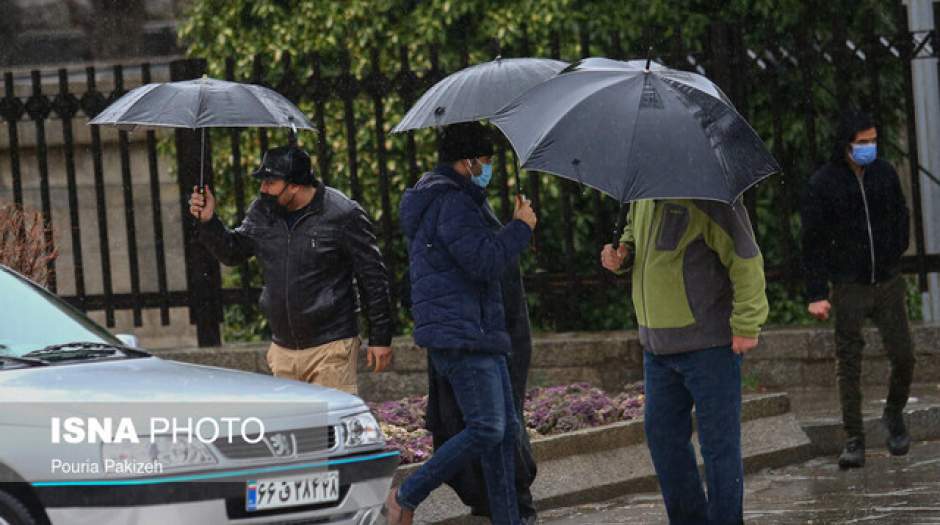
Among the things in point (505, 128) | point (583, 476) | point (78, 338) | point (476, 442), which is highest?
point (505, 128)

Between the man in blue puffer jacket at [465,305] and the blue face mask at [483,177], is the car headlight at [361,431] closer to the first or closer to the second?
the man in blue puffer jacket at [465,305]

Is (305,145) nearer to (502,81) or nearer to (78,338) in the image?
(502,81)

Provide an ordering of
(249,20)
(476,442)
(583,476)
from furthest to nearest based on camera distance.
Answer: (249,20)
(583,476)
(476,442)

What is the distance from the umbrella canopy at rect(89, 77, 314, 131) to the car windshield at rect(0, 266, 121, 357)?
4.70 feet

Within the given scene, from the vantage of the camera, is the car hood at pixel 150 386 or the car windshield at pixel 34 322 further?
the car windshield at pixel 34 322

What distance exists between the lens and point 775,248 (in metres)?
13.6

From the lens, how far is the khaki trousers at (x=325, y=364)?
26.6 feet

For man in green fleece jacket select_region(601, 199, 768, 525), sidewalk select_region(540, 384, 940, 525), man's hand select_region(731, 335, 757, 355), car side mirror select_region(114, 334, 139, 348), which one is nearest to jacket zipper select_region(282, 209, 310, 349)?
car side mirror select_region(114, 334, 139, 348)

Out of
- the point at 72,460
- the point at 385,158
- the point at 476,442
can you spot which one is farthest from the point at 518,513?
the point at 385,158

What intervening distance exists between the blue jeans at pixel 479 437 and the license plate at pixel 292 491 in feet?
3.73

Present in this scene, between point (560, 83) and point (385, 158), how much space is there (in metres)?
5.24

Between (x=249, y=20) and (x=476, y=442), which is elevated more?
(x=249, y=20)

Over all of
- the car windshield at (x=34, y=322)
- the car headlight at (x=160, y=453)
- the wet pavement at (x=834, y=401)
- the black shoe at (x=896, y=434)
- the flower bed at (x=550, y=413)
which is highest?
the car windshield at (x=34, y=322)

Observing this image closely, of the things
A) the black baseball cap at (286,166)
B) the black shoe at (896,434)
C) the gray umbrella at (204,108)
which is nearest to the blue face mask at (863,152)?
the black shoe at (896,434)
